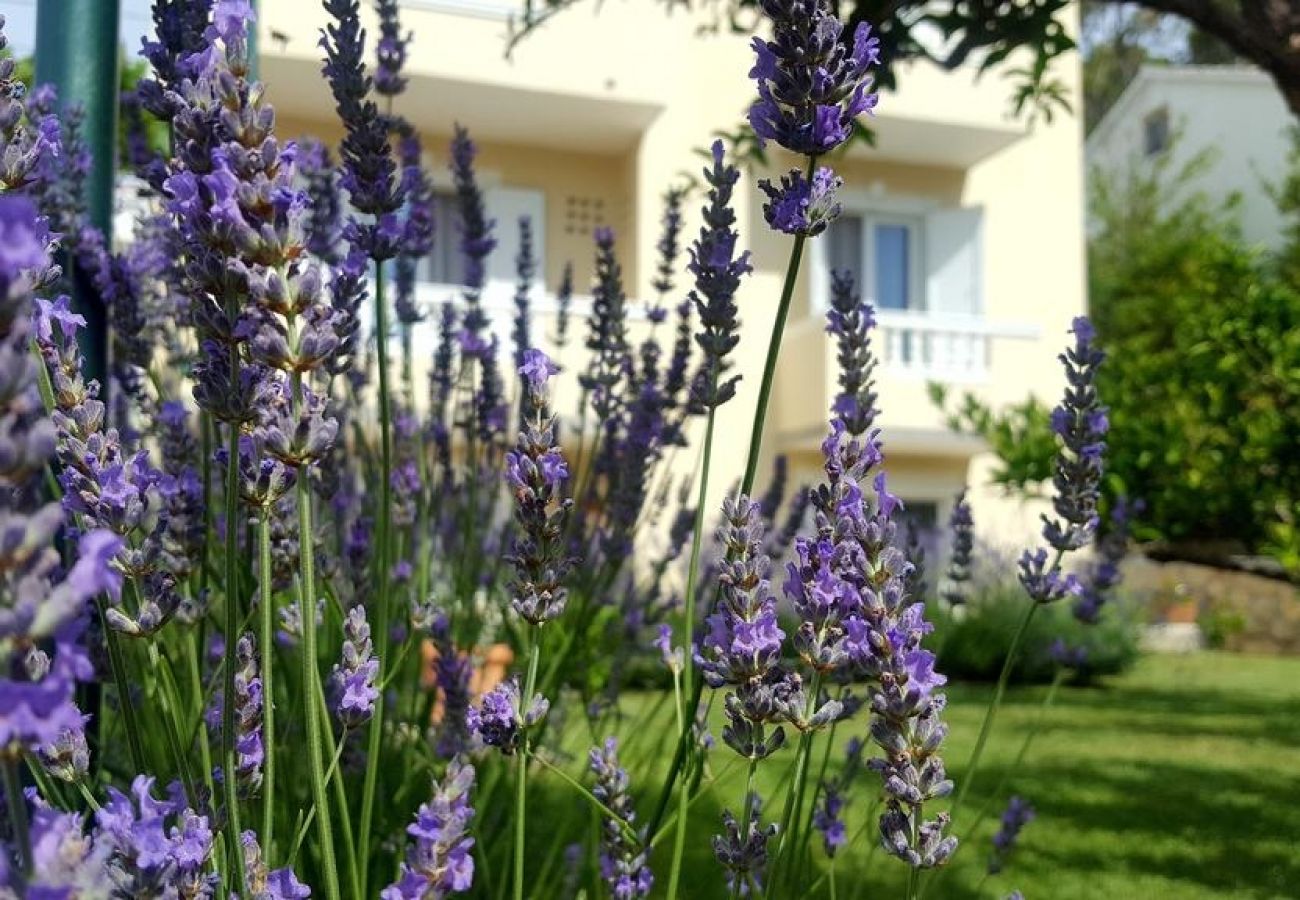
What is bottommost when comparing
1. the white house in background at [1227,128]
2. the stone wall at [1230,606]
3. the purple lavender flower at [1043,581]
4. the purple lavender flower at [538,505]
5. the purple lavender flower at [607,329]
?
the stone wall at [1230,606]

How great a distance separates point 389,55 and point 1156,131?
22.7 metres

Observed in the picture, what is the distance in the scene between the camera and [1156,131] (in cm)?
2262

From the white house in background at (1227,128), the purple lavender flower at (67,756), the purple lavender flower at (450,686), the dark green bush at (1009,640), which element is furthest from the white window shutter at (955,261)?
the purple lavender flower at (67,756)

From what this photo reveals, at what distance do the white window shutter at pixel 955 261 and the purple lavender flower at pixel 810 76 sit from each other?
1232 centimetres

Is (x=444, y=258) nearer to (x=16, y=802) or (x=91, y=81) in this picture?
(x=91, y=81)

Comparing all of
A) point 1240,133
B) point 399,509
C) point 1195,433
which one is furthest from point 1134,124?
point 399,509

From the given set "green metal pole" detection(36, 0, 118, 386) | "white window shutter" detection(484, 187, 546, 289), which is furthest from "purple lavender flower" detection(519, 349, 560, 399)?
"white window shutter" detection(484, 187, 546, 289)

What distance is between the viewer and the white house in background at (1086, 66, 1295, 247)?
21047 mm

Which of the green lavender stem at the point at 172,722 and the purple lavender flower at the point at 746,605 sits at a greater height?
the purple lavender flower at the point at 746,605

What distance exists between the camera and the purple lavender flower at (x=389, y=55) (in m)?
2.38

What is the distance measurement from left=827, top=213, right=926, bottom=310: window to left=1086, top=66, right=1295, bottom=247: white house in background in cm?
1004

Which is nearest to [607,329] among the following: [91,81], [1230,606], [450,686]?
[450,686]

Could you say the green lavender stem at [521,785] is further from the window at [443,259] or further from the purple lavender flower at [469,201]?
the window at [443,259]

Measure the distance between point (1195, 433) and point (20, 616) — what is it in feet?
16.5
